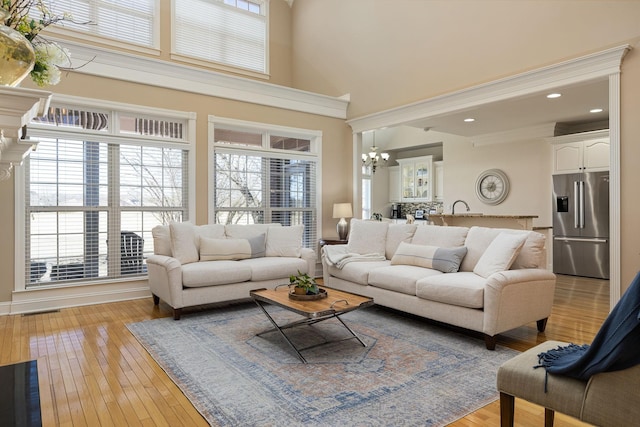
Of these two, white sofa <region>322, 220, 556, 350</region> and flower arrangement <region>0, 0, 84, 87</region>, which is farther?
white sofa <region>322, 220, 556, 350</region>

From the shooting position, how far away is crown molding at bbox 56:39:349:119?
4695 mm

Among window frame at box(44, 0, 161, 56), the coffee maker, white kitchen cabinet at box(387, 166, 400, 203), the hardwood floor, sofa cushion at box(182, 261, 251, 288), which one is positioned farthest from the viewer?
the coffee maker

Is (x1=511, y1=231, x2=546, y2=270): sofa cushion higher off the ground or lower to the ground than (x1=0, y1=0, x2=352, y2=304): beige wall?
lower

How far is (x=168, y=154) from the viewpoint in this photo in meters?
5.29

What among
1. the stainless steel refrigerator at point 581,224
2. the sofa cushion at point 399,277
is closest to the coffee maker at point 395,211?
the stainless steel refrigerator at point 581,224

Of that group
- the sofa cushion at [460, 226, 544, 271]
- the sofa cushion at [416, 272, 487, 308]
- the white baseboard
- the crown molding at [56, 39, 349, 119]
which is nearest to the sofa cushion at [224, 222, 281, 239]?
the white baseboard

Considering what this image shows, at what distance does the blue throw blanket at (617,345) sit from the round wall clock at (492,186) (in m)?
6.74

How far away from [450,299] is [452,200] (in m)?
5.69

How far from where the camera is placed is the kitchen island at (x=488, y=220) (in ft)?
19.1

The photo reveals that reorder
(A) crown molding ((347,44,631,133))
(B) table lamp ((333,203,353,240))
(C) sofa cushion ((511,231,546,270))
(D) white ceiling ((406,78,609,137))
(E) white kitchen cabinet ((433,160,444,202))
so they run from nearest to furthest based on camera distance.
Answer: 1. (C) sofa cushion ((511,231,546,270))
2. (A) crown molding ((347,44,631,133))
3. (D) white ceiling ((406,78,609,137))
4. (B) table lamp ((333,203,353,240))
5. (E) white kitchen cabinet ((433,160,444,202))

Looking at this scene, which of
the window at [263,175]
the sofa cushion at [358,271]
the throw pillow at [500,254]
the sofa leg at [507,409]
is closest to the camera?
the sofa leg at [507,409]

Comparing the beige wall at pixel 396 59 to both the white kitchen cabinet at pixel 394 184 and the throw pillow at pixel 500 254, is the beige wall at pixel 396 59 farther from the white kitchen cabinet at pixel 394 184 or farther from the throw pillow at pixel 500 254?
the white kitchen cabinet at pixel 394 184

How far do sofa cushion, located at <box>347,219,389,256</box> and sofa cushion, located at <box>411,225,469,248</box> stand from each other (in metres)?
0.43

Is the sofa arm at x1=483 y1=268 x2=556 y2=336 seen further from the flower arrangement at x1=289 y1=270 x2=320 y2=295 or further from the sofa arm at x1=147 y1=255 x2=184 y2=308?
the sofa arm at x1=147 y1=255 x2=184 y2=308
